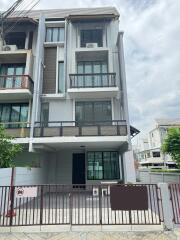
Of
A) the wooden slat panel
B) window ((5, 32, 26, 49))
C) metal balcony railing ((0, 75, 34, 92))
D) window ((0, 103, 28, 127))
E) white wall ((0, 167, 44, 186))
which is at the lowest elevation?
white wall ((0, 167, 44, 186))

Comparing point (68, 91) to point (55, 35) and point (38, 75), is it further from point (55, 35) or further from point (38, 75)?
point (55, 35)

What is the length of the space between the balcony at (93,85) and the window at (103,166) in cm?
480

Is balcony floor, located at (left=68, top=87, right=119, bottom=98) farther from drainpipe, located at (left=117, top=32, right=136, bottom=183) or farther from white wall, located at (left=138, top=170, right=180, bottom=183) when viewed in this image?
white wall, located at (left=138, top=170, right=180, bottom=183)

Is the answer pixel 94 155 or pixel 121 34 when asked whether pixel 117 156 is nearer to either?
pixel 94 155

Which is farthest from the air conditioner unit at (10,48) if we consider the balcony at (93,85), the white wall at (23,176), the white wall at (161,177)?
the white wall at (161,177)

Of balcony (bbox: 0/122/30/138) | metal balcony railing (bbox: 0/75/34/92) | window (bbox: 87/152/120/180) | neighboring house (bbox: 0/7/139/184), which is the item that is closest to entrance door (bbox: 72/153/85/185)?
neighboring house (bbox: 0/7/139/184)

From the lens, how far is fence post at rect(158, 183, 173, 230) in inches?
221

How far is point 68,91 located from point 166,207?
924 centimetres

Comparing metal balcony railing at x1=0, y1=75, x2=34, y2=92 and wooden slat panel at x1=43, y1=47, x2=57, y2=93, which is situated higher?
wooden slat panel at x1=43, y1=47, x2=57, y2=93

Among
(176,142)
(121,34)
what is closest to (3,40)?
(121,34)

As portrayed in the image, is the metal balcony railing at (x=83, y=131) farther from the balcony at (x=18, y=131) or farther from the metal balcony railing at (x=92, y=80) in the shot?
the metal balcony railing at (x=92, y=80)

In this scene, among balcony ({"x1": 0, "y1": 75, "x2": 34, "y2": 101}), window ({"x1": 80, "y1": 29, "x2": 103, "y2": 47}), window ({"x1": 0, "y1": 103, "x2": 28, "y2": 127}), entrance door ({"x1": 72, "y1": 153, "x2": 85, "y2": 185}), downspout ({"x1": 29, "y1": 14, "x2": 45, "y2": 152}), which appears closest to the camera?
downspout ({"x1": 29, "y1": 14, "x2": 45, "y2": 152})

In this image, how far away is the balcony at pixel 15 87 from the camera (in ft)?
40.1

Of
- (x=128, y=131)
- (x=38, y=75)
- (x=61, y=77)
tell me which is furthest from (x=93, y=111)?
(x=38, y=75)
